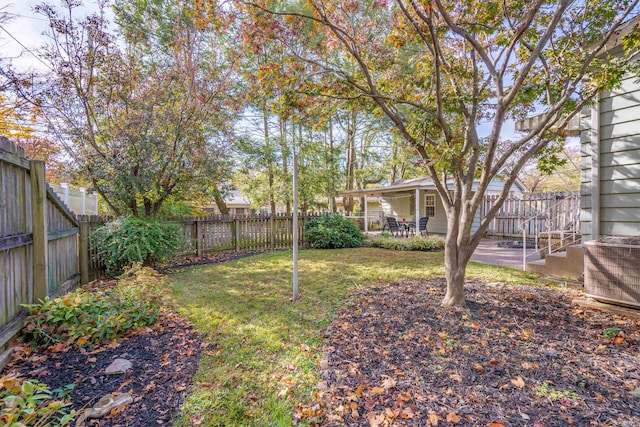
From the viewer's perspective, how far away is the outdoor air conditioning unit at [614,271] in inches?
131

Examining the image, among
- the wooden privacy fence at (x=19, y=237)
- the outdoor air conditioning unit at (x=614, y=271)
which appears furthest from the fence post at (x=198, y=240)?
the outdoor air conditioning unit at (x=614, y=271)

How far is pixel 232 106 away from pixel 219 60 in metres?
2.94

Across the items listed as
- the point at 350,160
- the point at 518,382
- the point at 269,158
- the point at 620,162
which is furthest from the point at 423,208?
the point at 518,382

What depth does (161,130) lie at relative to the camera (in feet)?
21.9

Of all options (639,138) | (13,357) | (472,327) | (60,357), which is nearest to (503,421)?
(472,327)

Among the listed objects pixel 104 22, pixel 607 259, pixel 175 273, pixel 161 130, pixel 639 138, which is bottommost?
pixel 175 273

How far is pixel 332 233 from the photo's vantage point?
9.80 meters

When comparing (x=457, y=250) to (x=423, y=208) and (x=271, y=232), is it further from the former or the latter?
(x=423, y=208)

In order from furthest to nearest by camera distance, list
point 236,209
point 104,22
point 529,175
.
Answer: point 236,209
point 529,175
point 104,22

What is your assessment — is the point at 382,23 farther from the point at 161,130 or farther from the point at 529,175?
the point at 529,175

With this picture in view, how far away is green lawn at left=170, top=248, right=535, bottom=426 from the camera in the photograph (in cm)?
209

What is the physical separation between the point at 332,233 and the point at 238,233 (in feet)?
10.0

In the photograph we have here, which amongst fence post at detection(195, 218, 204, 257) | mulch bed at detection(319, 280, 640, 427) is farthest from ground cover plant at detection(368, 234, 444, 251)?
fence post at detection(195, 218, 204, 257)

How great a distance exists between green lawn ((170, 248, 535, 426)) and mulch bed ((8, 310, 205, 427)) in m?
0.15
